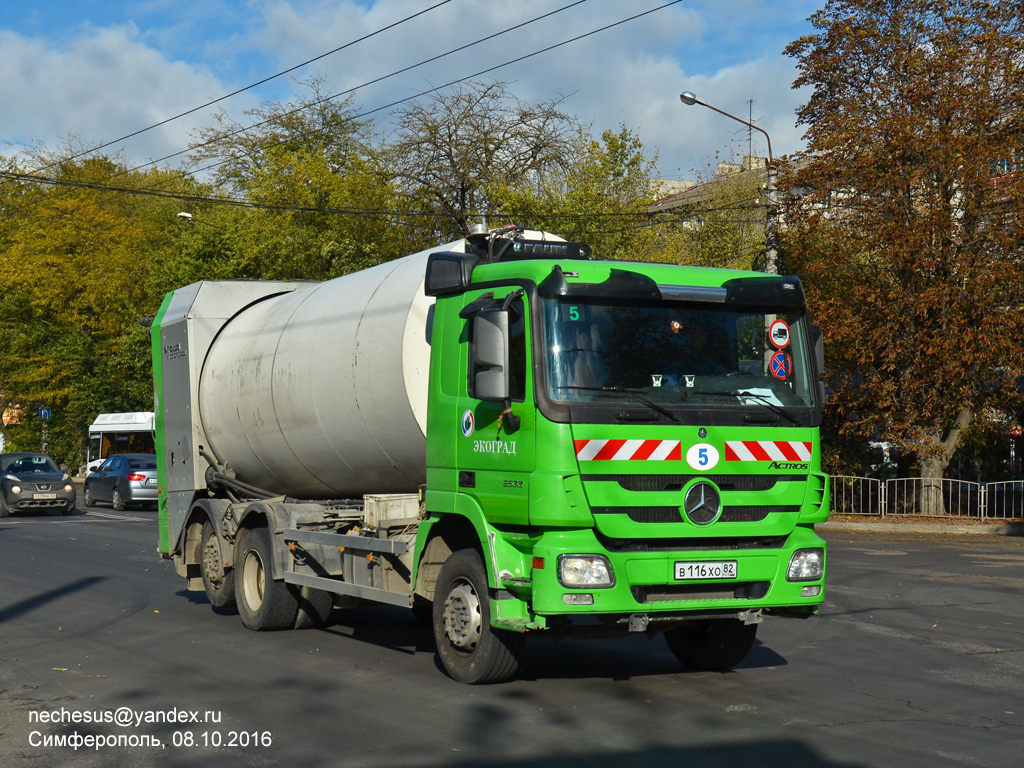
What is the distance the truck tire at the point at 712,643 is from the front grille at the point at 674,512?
1.07m

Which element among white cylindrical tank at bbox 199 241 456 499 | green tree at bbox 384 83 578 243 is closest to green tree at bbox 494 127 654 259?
green tree at bbox 384 83 578 243

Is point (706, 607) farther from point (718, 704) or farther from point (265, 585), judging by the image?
point (265, 585)

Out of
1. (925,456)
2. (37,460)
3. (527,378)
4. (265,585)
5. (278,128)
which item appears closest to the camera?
(527,378)

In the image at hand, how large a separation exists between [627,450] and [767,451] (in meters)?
1.04

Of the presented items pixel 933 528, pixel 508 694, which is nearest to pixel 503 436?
pixel 508 694

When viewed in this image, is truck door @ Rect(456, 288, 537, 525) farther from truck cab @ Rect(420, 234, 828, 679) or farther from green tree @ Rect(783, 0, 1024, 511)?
green tree @ Rect(783, 0, 1024, 511)

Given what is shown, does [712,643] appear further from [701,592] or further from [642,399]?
[642,399]

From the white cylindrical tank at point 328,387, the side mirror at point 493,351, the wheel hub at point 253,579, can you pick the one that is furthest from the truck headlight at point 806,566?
the wheel hub at point 253,579

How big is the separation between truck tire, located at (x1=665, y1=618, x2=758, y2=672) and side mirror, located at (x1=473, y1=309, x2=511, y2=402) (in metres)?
2.33

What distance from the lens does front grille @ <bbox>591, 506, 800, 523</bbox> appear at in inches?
286

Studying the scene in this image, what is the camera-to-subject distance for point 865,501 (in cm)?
2538

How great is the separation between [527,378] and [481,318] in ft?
1.63

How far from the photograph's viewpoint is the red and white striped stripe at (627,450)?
23.7 ft

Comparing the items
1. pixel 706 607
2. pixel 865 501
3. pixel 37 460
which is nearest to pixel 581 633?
pixel 706 607
